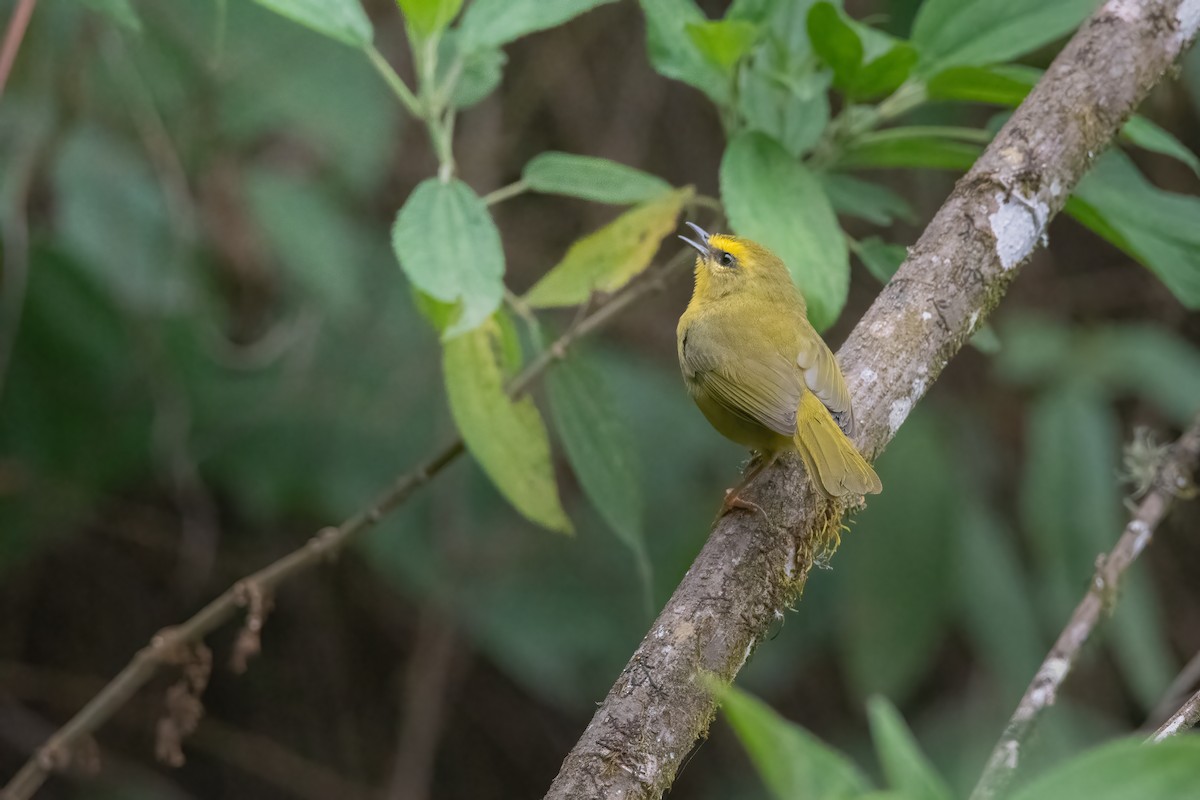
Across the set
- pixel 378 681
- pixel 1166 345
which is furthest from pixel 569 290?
pixel 378 681

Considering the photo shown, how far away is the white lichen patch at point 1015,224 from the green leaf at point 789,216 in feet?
0.77

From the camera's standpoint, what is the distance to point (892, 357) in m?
1.78

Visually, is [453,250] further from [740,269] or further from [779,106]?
[740,269]

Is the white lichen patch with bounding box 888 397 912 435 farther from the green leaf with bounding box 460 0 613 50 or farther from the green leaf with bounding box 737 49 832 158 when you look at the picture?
the green leaf with bounding box 460 0 613 50

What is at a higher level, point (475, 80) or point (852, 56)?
point (852, 56)

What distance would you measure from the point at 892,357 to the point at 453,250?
0.66 m

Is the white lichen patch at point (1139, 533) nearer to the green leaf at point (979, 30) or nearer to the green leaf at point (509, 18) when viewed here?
the green leaf at point (979, 30)

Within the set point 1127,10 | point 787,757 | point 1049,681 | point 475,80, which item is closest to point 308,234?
point 475,80

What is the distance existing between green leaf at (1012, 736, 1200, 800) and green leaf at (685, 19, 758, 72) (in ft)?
4.45

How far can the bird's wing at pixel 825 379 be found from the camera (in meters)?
1.81

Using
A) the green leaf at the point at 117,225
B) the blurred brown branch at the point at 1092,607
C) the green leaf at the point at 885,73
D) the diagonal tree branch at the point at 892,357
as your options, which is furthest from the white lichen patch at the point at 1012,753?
the green leaf at the point at 117,225

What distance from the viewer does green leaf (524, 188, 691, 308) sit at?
6.61 ft

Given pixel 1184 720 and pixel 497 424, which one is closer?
pixel 1184 720

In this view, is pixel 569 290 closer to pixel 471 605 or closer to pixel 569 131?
pixel 471 605
